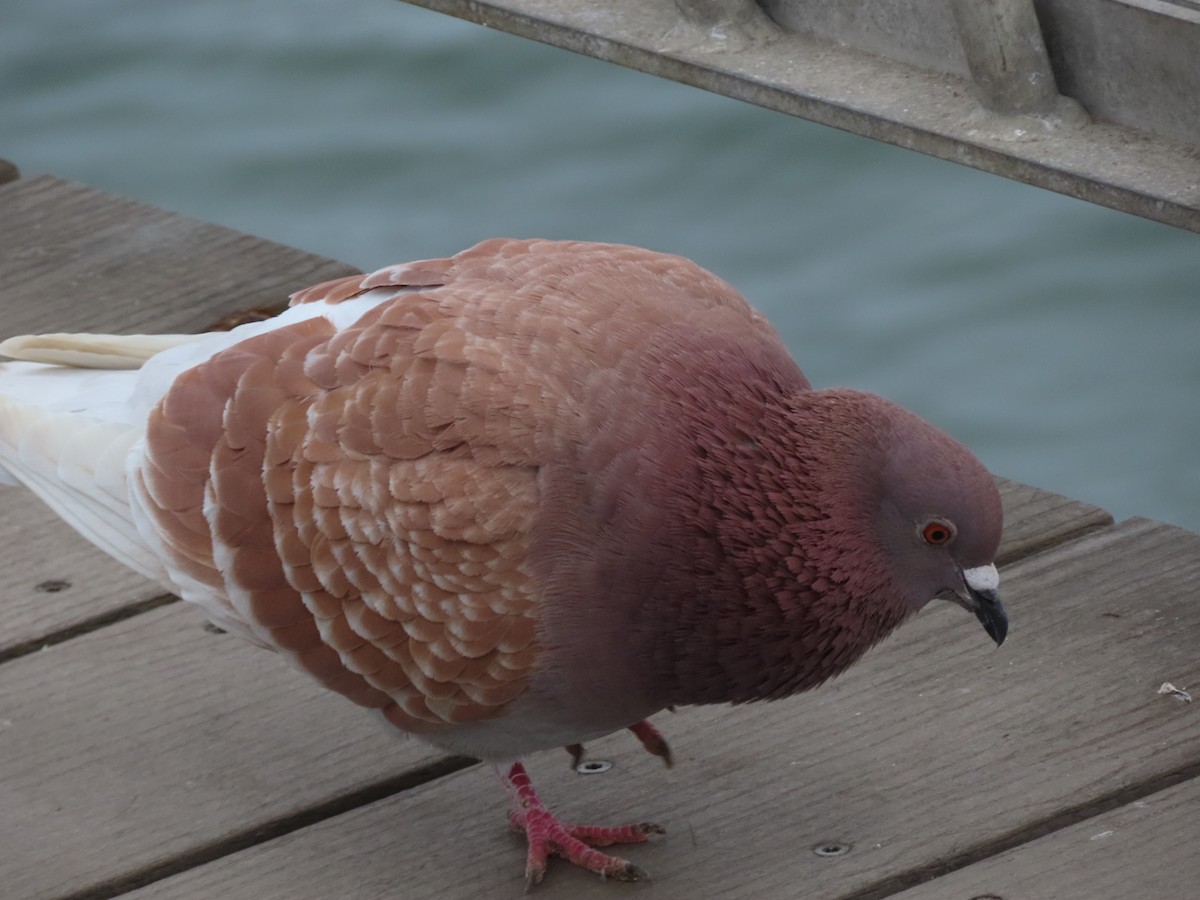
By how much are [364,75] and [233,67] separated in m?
0.91

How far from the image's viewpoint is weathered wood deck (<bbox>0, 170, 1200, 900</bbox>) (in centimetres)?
307

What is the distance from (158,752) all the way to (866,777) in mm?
1280

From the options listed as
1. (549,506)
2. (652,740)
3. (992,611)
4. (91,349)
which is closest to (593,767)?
(652,740)

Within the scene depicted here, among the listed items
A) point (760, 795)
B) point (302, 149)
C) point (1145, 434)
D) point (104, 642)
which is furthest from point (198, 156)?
point (760, 795)

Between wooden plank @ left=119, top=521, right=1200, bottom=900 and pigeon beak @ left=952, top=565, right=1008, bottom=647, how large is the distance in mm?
341

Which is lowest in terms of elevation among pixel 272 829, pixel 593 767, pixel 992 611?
pixel 593 767

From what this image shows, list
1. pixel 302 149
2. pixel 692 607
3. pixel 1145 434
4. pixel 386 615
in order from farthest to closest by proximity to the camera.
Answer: pixel 302 149 < pixel 1145 434 < pixel 386 615 < pixel 692 607

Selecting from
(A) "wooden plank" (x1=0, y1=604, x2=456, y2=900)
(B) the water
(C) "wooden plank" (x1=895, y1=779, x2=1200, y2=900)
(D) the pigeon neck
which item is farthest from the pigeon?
(B) the water

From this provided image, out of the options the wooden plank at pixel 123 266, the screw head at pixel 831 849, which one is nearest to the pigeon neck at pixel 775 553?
the screw head at pixel 831 849

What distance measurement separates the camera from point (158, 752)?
11.3 feet

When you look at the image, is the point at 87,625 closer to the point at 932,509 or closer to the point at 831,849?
the point at 831,849

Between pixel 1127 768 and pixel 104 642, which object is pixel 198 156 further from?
pixel 1127 768

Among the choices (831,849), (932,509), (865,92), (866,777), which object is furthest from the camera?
(865,92)

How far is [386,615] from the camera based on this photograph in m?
3.14
